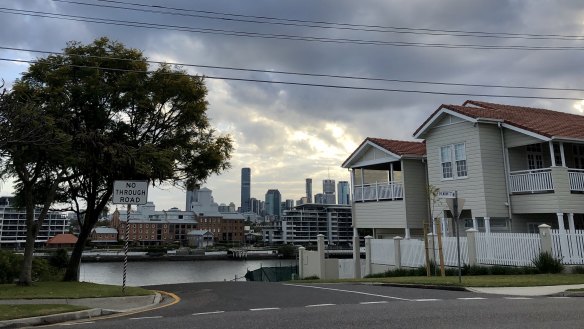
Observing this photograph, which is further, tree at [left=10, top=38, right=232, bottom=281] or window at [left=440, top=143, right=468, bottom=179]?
window at [left=440, top=143, right=468, bottom=179]

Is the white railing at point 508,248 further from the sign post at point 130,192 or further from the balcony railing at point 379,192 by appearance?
the sign post at point 130,192

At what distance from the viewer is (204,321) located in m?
8.79

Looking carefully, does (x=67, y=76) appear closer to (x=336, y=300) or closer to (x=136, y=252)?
(x=336, y=300)

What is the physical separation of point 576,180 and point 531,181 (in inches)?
73.6

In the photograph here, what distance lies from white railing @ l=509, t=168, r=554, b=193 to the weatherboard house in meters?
0.04

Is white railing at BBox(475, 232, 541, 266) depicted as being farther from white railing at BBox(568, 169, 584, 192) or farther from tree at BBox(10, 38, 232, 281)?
tree at BBox(10, 38, 232, 281)

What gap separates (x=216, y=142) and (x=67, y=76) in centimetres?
728

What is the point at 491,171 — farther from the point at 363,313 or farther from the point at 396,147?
the point at 363,313

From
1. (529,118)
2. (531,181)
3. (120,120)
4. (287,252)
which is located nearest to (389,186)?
(531,181)

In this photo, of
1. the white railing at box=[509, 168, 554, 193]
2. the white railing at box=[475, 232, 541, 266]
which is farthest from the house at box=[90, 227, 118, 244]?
the white railing at box=[475, 232, 541, 266]

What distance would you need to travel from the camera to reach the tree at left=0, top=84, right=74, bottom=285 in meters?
12.3

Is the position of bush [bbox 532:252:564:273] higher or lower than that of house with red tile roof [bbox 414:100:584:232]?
lower

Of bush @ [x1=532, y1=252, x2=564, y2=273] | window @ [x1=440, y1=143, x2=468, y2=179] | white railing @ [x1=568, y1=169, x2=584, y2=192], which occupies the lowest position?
bush @ [x1=532, y1=252, x2=564, y2=273]

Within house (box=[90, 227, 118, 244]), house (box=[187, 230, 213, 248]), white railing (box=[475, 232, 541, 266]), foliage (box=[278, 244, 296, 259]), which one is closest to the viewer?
white railing (box=[475, 232, 541, 266])
